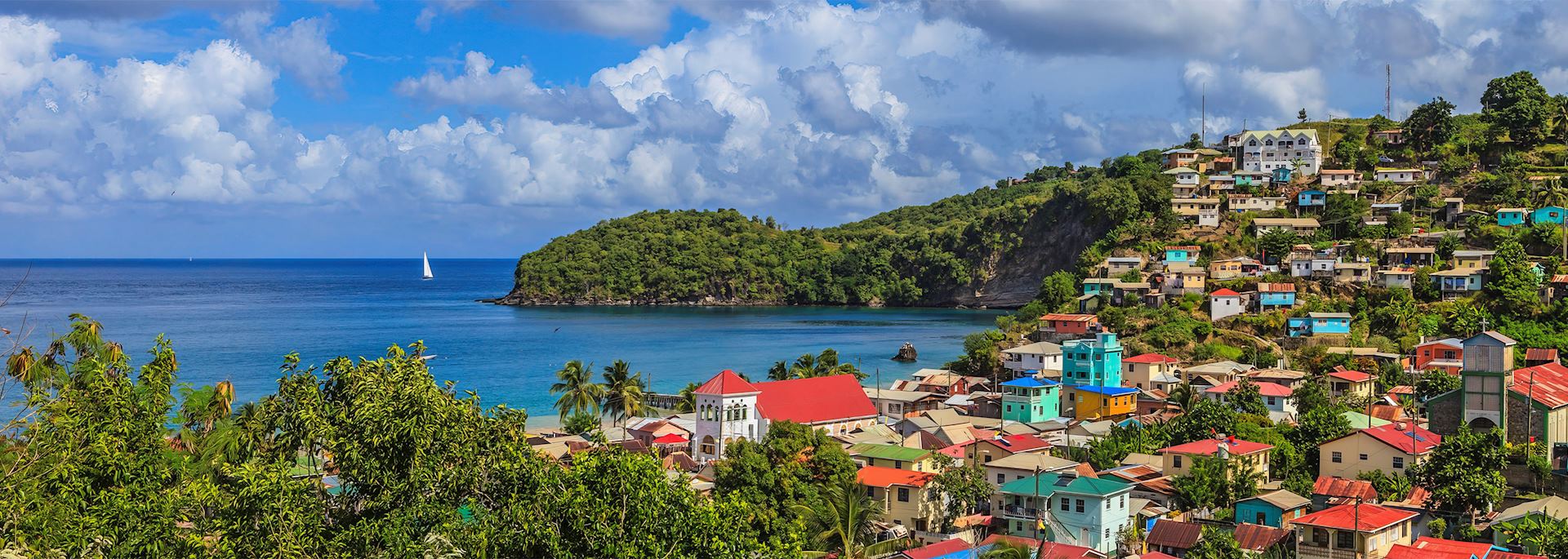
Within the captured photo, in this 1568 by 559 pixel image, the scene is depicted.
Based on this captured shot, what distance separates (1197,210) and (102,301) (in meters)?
102

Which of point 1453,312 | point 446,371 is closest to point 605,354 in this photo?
point 446,371

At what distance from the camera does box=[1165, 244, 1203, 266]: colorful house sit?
217 feet

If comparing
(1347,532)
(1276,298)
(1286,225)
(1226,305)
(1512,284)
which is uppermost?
(1286,225)

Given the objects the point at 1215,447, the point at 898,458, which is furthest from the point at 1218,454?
the point at 898,458

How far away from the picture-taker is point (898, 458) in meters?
29.2

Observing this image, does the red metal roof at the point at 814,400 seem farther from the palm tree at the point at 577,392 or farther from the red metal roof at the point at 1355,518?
the red metal roof at the point at 1355,518

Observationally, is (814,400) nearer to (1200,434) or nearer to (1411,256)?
(1200,434)

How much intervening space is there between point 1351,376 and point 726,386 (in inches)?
938

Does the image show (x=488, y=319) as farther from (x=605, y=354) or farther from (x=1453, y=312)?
(x=1453, y=312)

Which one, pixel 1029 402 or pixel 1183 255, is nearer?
pixel 1029 402

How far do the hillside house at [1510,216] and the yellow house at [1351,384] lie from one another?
78.6 feet

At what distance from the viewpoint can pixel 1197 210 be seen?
73750 millimetres

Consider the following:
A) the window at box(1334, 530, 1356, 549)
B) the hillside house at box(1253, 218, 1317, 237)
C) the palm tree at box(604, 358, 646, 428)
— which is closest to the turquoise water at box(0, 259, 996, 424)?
the palm tree at box(604, 358, 646, 428)

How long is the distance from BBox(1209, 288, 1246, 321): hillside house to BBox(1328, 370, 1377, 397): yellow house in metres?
13.5
